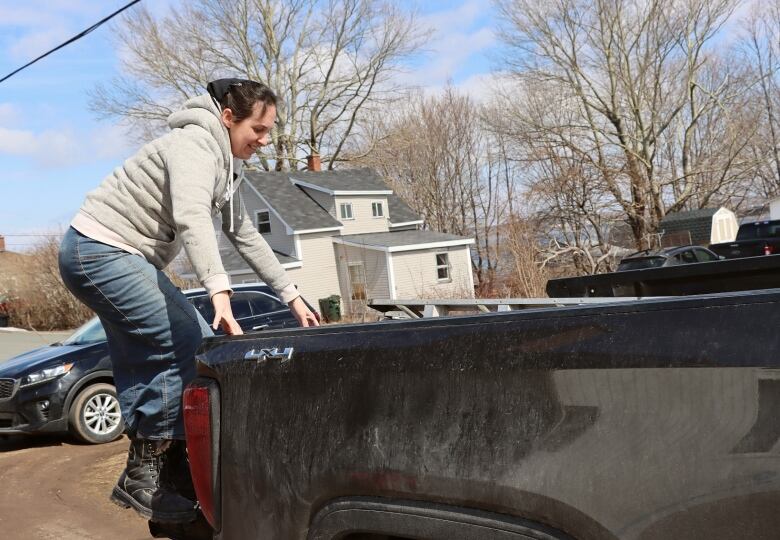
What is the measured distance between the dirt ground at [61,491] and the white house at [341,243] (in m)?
28.0

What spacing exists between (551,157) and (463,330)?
114ft

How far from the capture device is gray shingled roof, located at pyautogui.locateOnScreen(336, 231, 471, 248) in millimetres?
38625

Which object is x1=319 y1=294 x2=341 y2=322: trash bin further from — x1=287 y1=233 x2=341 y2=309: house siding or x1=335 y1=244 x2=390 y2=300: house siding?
x1=287 y1=233 x2=341 y2=309: house siding

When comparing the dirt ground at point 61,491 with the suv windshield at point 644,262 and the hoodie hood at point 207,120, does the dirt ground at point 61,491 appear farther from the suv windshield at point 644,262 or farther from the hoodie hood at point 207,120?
the suv windshield at point 644,262

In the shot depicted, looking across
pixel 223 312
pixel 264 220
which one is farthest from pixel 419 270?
pixel 223 312

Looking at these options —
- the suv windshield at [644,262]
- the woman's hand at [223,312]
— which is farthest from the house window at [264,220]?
the woman's hand at [223,312]

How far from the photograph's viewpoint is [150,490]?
2930mm

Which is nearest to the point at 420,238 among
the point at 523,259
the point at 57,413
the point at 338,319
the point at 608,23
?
the point at 338,319

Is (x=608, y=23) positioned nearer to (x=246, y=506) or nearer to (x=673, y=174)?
(x=673, y=174)

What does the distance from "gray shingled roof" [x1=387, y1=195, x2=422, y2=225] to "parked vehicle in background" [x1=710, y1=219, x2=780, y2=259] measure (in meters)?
20.0

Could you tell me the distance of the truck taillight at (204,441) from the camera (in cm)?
224

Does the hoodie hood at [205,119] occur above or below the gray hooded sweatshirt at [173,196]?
above

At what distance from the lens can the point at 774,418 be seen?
135 cm

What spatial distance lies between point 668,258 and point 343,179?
23274mm
